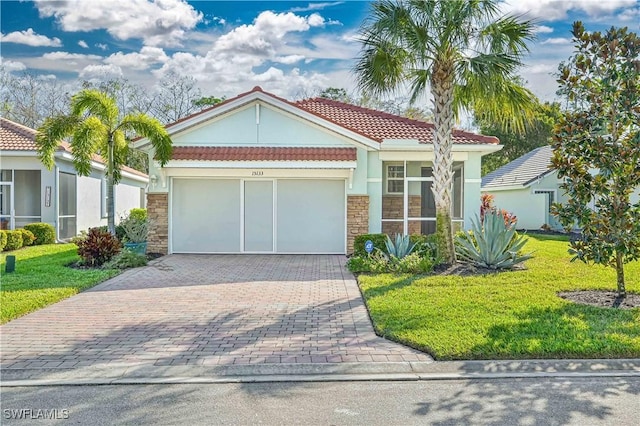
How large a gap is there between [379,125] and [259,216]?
5.63 metres

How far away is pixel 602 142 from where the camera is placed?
28.7 ft

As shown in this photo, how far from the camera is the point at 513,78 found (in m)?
12.5

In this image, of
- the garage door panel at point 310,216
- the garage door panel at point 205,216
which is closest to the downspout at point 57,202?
the garage door panel at point 205,216

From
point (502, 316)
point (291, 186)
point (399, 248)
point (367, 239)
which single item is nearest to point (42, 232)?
point (291, 186)

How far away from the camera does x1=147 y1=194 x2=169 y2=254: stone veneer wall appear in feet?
54.6

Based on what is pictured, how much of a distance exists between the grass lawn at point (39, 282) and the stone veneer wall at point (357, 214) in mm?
7472

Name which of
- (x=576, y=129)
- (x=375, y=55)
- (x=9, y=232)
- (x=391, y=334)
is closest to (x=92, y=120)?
(x=9, y=232)

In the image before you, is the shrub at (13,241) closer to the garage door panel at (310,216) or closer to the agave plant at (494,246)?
the garage door panel at (310,216)

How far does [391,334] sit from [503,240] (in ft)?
21.4

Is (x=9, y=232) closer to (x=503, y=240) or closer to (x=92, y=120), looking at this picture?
(x=92, y=120)

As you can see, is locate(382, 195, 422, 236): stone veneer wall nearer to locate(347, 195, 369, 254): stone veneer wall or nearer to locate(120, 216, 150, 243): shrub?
locate(347, 195, 369, 254): stone veneer wall

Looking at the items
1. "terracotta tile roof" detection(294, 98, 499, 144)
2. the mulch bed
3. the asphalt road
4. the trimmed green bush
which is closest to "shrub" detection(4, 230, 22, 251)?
the trimmed green bush

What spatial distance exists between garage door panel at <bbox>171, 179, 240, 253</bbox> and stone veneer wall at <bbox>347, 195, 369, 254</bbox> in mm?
3825

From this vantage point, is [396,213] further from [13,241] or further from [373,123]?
[13,241]
